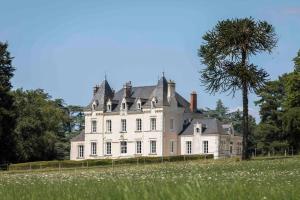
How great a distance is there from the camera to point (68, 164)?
234ft

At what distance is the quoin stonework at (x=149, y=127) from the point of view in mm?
91188

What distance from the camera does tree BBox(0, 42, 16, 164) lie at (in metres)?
69.9

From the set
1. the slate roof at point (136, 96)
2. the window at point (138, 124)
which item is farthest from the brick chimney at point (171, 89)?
the window at point (138, 124)

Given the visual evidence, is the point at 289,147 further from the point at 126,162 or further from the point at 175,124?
the point at 126,162

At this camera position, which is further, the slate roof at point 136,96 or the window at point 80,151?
the window at point 80,151

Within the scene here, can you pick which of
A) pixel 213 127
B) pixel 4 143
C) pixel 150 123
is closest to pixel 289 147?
pixel 213 127

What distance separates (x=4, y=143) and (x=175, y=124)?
2910cm

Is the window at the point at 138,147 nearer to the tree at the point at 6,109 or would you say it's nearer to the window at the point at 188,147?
the window at the point at 188,147

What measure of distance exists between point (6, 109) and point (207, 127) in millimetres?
31941

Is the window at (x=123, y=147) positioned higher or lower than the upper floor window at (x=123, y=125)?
lower

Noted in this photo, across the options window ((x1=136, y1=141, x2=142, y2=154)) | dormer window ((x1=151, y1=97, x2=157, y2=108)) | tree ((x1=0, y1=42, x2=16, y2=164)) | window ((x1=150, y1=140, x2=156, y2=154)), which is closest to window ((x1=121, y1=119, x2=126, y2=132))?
window ((x1=136, y1=141, x2=142, y2=154))

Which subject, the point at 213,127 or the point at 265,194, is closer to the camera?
the point at 265,194

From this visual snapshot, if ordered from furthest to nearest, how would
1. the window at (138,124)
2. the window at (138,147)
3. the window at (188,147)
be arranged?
the window at (138,124) → the window at (188,147) → the window at (138,147)

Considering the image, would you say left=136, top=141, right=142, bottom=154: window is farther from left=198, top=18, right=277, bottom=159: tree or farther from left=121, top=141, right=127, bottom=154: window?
left=198, top=18, right=277, bottom=159: tree
